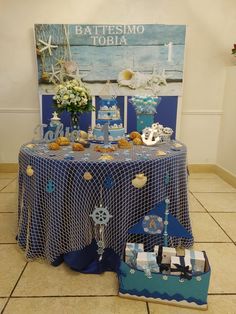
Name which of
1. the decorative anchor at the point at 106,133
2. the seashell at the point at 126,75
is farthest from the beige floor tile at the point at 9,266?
the seashell at the point at 126,75

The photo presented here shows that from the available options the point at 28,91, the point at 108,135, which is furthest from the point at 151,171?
the point at 28,91

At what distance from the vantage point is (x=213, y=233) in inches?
95.1

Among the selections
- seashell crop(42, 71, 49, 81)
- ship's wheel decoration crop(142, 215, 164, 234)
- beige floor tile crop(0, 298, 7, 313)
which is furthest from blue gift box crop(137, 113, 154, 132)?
seashell crop(42, 71, 49, 81)

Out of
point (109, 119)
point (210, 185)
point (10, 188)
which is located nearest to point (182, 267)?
point (109, 119)

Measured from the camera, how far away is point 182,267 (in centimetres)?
150

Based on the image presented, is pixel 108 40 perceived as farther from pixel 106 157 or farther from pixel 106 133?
pixel 106 157

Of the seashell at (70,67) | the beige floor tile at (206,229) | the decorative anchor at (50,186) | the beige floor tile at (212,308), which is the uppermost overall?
the seashell at (70,67)

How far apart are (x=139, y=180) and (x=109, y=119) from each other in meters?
0.67

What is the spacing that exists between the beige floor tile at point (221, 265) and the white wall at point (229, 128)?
177cm

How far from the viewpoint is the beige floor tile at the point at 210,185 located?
354 centimetres

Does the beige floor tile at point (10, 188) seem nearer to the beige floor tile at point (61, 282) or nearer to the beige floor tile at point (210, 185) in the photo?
the beige floor tile at point (61, 282)

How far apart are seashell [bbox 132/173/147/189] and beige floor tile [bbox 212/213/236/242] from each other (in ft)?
3.83

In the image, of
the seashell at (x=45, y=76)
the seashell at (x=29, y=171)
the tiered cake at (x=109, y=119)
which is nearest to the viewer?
the seashell at (x=29, y=171)

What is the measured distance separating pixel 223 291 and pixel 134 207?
76cm
